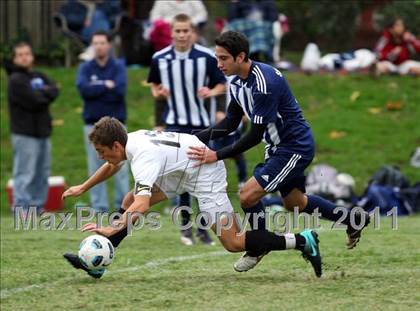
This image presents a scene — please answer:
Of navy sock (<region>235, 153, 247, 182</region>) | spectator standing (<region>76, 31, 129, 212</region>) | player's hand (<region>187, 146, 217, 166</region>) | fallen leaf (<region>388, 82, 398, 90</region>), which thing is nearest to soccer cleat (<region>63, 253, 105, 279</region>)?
player's hand (<region>187, 146, 217, 166</region>)

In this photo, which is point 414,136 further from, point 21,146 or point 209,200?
point 209,200

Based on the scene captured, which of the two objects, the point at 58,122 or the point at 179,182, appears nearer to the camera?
the point at 179,182

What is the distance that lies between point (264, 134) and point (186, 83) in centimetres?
292

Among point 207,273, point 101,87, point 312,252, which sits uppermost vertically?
point 101,87

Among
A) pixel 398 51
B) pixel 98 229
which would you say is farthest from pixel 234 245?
pixel 398 51

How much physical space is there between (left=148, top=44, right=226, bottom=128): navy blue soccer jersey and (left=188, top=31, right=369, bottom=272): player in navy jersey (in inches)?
95.4

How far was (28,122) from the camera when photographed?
13.1 metres

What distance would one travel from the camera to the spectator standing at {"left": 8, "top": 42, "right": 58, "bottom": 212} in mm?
12984

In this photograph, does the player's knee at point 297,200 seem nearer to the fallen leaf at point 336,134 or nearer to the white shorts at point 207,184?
the white shorts at point 207,184

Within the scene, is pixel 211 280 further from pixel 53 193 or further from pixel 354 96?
pixel 354 96

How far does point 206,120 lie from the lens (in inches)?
408

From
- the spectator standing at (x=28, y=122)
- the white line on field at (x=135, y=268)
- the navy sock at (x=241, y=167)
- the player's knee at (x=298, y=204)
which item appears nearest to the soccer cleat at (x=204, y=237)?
the white line on field at (x=135, y=268)

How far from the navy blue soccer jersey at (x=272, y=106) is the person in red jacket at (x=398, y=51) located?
1025cm

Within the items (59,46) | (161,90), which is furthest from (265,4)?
Result: (161,90)
